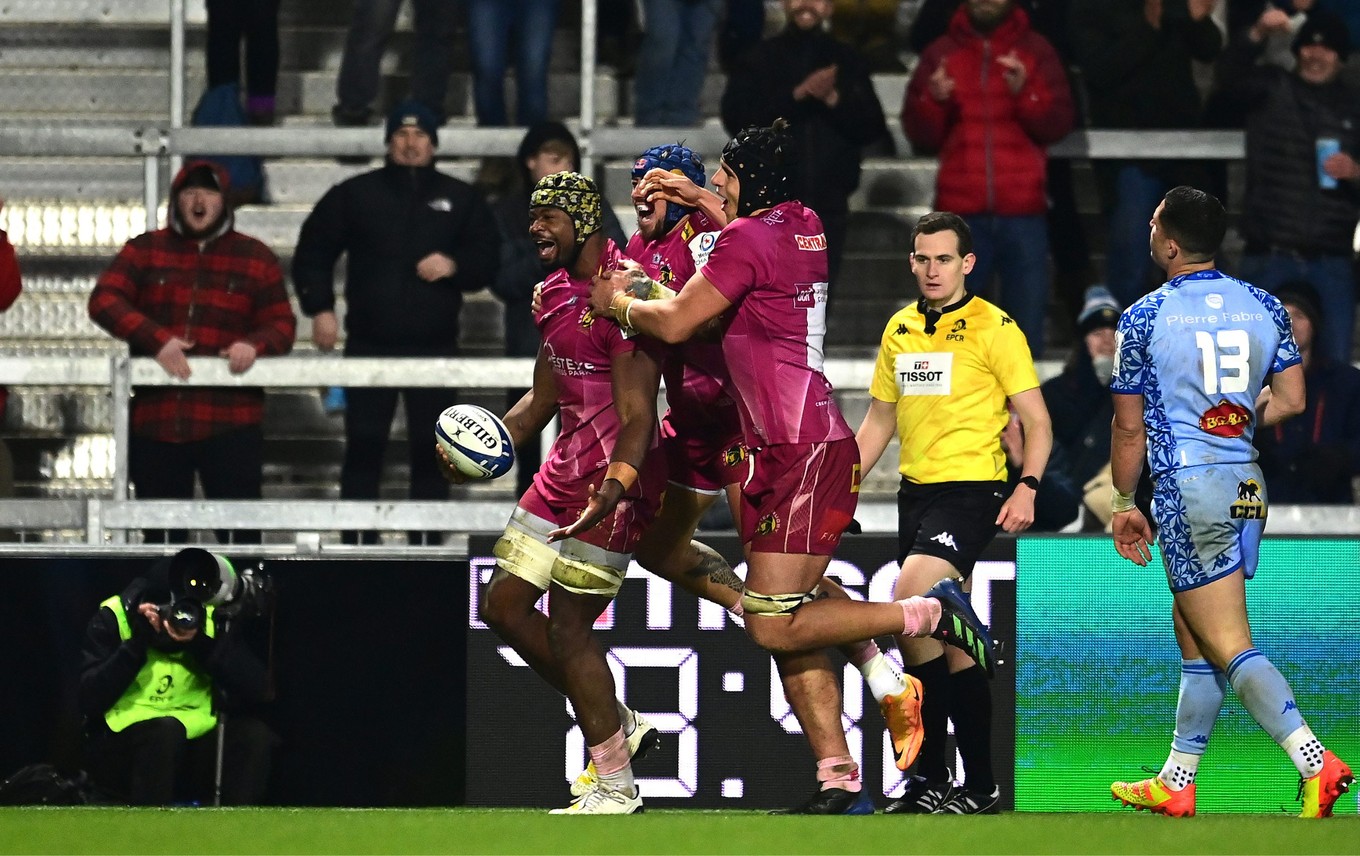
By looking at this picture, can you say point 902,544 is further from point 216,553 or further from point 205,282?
point 205,282

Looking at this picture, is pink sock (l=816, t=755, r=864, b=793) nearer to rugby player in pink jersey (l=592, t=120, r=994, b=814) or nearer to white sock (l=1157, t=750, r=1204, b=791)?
rugby player in pink jersey (l=592, t=120, r=994, b=814)

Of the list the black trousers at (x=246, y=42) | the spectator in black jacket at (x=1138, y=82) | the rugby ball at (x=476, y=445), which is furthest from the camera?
the black trousers at (x=246, y=42)

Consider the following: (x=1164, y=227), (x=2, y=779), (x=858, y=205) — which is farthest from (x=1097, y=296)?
(x=2, y=779)

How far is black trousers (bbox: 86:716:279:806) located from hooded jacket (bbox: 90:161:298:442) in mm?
1694

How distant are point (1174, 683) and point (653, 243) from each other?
2.95m

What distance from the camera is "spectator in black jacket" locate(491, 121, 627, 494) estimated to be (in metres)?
10.5

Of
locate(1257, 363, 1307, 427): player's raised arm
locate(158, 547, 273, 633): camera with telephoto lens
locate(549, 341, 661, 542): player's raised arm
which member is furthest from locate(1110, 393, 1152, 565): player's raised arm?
locate(158, 547, 273, 633): camera with telephoto lens

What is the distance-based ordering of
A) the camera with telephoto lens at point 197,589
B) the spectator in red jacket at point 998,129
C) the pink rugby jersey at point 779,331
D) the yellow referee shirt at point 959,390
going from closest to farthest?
the pink rugby jersey at point 779,331 < the yellow referee shirt at point 959,390 < the camera with telephoto lens at point 197,589 < the spectator in red jacket at point 998,129

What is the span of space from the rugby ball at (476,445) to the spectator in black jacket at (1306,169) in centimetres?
477

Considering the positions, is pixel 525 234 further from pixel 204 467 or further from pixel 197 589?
pixel 197 589

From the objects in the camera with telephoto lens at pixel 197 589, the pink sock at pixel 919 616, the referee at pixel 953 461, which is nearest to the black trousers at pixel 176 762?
the camera with telephoto lens at pixel 197 589

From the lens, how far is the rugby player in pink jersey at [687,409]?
25.1 feet

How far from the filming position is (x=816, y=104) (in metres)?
10.9

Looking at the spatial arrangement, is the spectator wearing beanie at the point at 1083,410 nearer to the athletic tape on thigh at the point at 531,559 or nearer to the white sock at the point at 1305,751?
the white sock at the point at 1305,751
